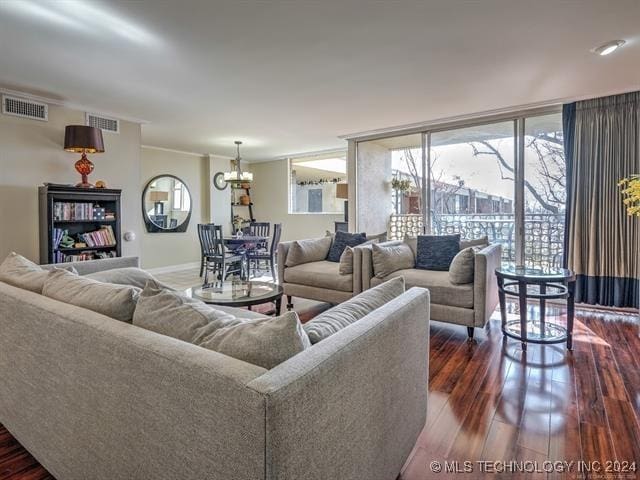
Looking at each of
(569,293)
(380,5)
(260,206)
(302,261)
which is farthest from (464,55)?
(260,206)

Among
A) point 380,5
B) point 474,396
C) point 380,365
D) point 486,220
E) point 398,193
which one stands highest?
point 380,5

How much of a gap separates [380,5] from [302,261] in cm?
286

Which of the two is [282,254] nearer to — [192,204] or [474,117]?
[474,117]

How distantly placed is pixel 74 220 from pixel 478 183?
16.3 feet

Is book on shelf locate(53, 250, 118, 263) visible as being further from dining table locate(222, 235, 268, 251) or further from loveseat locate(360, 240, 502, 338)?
loveseat locate(360, 240, 502, 338)

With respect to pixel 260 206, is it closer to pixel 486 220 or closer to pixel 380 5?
pixel 486 220

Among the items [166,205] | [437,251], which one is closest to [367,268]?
[437,251]

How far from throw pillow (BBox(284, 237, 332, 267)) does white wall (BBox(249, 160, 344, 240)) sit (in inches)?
106

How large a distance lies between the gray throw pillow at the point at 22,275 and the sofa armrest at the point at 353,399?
156 cm

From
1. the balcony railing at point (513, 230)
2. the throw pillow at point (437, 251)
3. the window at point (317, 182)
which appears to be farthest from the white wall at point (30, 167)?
the balcony railing at point (513, 230)

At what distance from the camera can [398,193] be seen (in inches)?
246

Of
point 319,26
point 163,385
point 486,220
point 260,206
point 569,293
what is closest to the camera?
point 163,385

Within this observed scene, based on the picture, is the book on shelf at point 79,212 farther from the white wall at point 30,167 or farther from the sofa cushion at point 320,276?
the sofa cushion at point 320,276

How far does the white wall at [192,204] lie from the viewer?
6.89 metres
